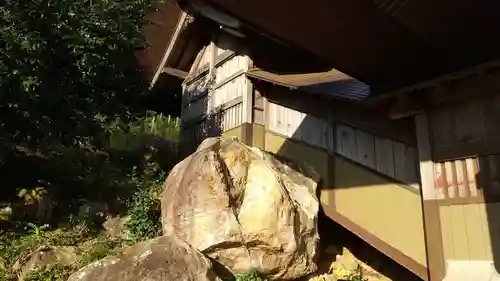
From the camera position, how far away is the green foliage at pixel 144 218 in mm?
8166

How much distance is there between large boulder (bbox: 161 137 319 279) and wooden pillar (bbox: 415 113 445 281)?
210 cm

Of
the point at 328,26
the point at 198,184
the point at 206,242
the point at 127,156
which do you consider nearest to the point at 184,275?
the point at 206,242

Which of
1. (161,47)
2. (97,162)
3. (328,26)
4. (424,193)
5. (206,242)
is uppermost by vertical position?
(161,47)

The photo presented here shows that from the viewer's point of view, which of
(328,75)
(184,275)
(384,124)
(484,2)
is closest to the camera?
(484,2)

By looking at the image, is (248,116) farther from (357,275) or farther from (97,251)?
(97,251)

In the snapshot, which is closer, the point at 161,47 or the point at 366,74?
the point at 366,74

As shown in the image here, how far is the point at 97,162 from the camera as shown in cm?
1334

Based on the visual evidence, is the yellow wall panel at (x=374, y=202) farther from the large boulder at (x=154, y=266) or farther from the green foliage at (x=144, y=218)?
the green foliage at (x=144, y=218)

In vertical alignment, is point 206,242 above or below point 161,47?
below

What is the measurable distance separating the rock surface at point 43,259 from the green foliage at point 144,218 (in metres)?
1.10

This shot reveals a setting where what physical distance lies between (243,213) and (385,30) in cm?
370

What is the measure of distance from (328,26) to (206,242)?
384 centimetres

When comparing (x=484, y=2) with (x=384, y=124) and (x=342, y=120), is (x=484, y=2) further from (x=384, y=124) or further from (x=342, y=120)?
(x=342, y=120)

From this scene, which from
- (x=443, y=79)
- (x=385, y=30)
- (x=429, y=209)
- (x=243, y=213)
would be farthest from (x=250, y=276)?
(x=385, y=30)
